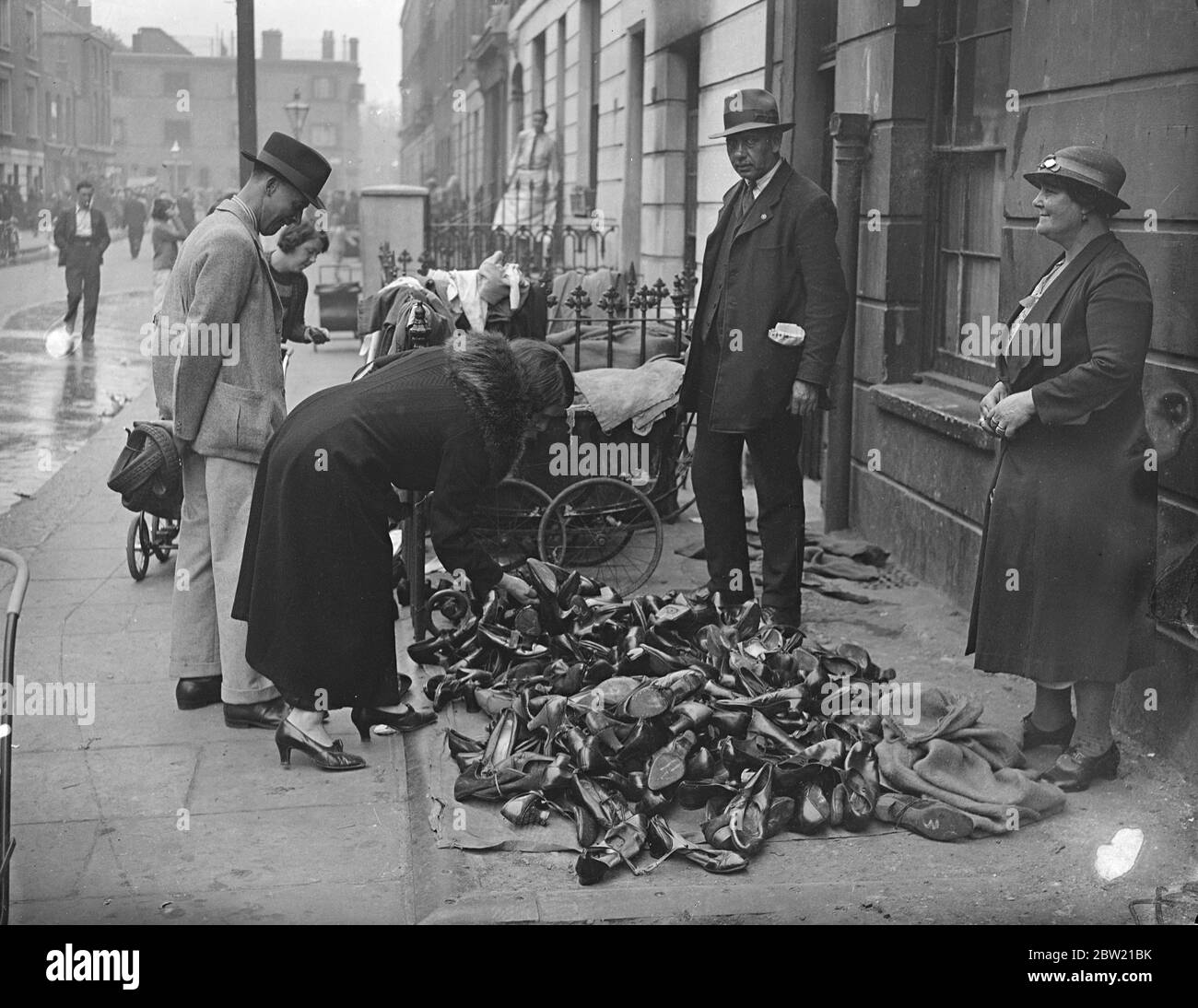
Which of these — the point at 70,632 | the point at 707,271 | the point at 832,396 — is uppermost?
the point at 707,271

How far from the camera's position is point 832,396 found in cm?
875

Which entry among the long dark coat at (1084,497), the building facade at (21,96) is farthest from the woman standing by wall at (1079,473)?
the building facade at (21,96)

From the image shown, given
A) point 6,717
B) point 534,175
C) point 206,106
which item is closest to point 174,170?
point 206,106

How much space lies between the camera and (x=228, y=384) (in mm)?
5582

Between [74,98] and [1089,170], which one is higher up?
[74,98]

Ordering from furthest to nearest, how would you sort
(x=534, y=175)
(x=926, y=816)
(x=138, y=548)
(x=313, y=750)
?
(x=534, y=175), (x=138, y=548), (x=313, y=750), (x=926, y=816)

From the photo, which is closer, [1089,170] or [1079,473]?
[1089,170]

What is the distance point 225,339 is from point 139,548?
298 centimetres

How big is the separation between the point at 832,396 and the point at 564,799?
4.41 metres

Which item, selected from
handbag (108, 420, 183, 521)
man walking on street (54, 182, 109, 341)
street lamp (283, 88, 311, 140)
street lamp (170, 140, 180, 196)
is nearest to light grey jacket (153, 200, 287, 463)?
handbag (108, 420, 183, 521)

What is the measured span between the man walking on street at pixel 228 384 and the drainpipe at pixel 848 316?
3498 millimetres

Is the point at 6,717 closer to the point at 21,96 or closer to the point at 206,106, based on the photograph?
the point at 21,96
